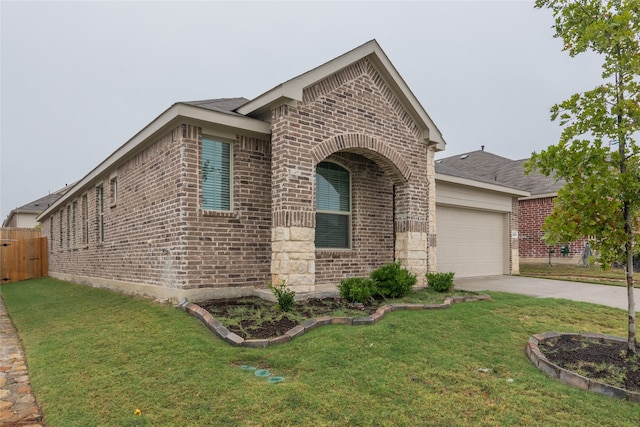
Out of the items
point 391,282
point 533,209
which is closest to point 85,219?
point 391,282

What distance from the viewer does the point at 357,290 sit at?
7387 millimetres

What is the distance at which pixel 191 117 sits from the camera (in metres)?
7.29

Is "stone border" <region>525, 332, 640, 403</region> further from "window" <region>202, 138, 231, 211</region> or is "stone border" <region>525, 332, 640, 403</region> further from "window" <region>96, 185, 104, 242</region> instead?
"window" <region>96, 185, 104, 242</region>

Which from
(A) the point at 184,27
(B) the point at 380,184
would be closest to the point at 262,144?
(B) the point at 380,184

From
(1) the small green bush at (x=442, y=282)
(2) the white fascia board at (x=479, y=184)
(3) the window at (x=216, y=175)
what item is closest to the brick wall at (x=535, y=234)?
(2) the white fascia board at (x=479, y=184)

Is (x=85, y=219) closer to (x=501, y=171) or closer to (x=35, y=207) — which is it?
(x=501, y=171)

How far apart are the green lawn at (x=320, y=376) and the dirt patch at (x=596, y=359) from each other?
0.38 meters


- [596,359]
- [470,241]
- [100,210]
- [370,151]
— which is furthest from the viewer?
[470,241]

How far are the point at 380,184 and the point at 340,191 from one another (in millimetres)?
1215

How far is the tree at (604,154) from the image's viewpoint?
473 centimetres

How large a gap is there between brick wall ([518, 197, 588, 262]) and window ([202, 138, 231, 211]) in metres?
15.7

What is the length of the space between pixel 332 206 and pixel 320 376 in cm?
543

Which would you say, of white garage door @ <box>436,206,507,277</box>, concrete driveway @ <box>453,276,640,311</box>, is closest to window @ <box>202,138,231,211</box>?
concrete driveway @ <box>453,276,640,311</box>

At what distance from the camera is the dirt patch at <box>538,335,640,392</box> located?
169 inches
